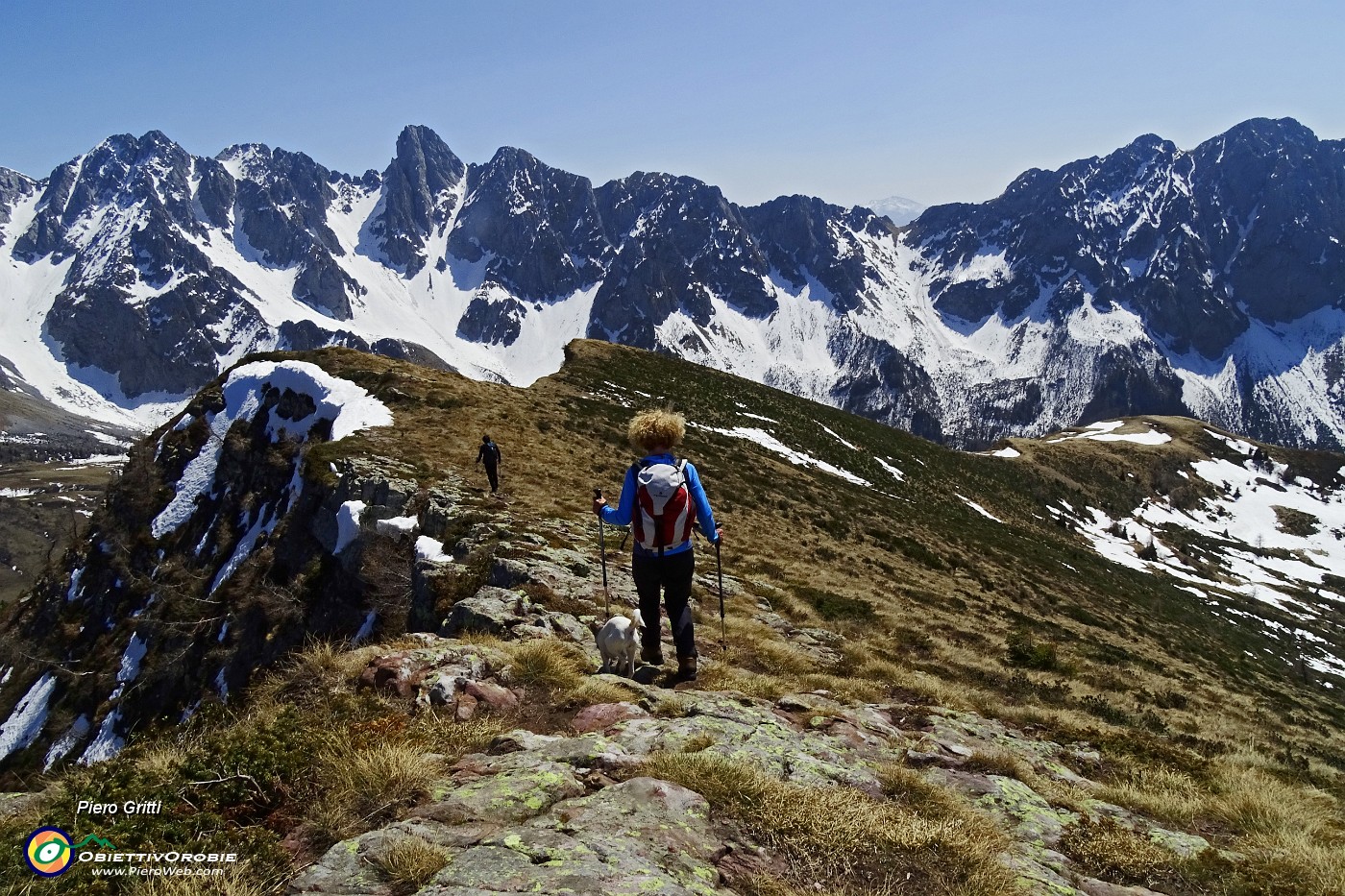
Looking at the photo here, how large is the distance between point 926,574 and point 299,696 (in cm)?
2607

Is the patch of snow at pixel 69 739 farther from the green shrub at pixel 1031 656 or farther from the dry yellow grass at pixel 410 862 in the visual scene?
the green shrub at pixel 1031 656

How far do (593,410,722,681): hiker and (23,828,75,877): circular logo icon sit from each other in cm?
519

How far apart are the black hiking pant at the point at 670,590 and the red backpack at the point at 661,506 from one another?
0.23 meters

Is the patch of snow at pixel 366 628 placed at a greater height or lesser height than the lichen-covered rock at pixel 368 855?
lesser

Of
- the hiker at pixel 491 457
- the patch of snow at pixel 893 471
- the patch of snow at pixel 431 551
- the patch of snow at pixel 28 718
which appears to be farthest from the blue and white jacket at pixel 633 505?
the patch of snow at pixel 893 471

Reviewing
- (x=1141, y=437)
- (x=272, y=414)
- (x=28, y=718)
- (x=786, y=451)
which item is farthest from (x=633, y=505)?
(x=1141, y=437)

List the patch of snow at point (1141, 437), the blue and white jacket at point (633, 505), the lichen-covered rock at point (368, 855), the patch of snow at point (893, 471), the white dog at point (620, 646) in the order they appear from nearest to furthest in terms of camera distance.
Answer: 1. the lichen-covered rock at point (368, 855)
2. the blue and white jacket at point (633, 505)
3. the white dog at point (620, 646)
4. the patch of snow at point (893, 471)
5. the patch of snow at point (1141, 437)

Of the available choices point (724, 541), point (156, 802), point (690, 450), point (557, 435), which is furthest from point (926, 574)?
point (156, 802)

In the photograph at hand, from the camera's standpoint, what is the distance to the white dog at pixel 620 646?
8.74 metres

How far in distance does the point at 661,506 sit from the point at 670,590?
1217mm

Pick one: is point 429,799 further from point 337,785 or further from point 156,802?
point 156,802

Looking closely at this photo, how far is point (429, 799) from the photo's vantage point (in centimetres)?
482

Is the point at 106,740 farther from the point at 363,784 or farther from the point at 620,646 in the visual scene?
the point at 363,784

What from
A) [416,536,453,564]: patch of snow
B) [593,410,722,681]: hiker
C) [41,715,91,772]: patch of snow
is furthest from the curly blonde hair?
[41,715,91,772]: patch of snow
